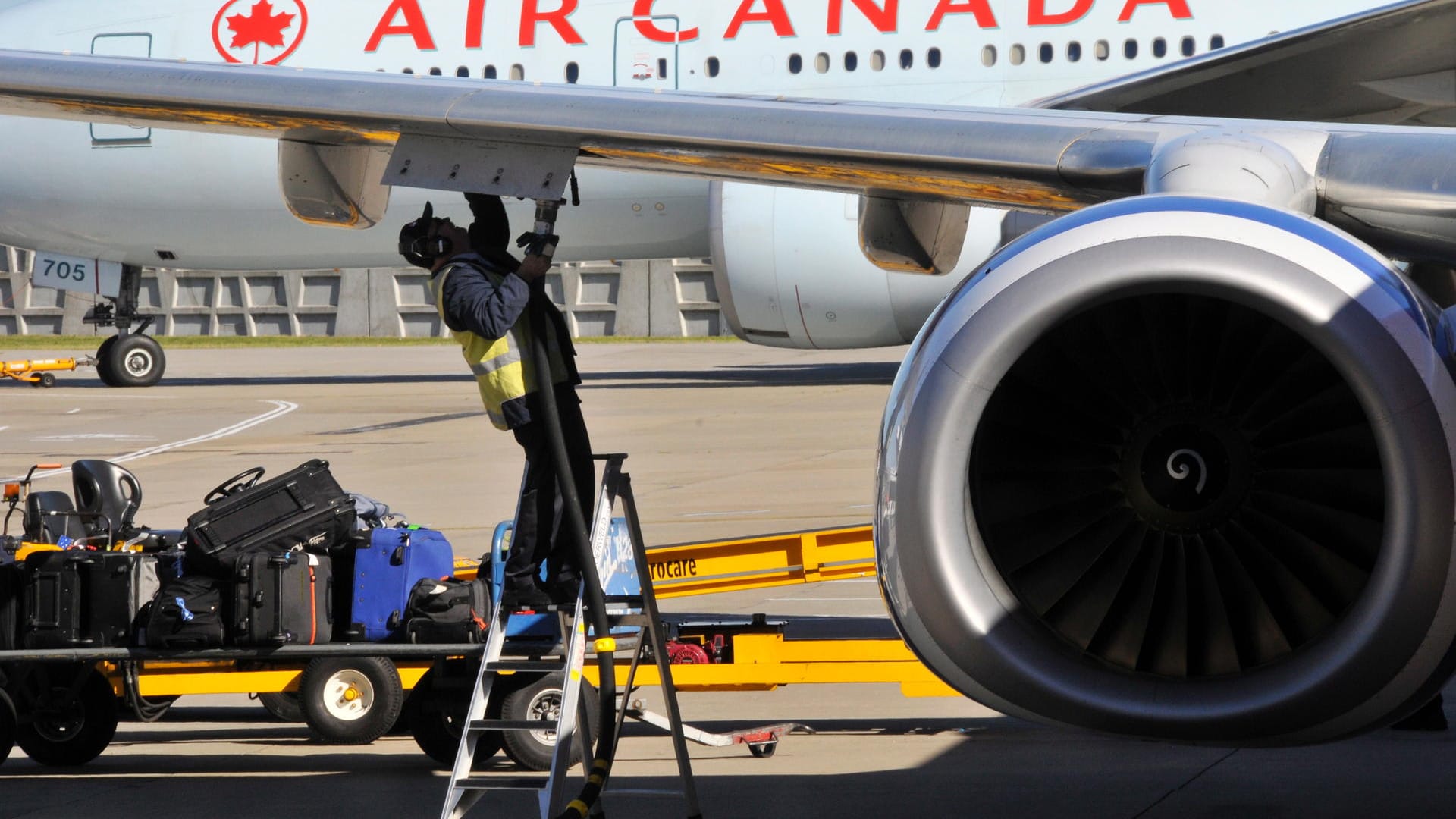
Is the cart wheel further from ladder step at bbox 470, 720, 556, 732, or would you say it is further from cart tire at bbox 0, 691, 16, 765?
cart tire at bbox 0, 691, 16, 765

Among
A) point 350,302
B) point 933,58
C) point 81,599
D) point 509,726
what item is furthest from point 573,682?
point 350,302

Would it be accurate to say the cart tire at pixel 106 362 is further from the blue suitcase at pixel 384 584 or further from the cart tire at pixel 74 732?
the blue suitcase at pixel 384 584

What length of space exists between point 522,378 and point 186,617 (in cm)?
141

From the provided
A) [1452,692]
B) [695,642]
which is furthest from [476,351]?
[1452,692]

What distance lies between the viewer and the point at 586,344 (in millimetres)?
36188

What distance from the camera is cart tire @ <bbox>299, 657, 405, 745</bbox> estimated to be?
586 centimetres

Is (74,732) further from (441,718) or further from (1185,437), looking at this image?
(1185,437)

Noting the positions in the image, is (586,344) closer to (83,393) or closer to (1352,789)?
(83,393)

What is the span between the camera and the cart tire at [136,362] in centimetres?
2106

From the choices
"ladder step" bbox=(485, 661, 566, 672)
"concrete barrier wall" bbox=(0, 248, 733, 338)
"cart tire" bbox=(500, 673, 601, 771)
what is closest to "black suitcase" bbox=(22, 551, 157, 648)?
"cart tire" bbox=(500, 673, 601, 771)

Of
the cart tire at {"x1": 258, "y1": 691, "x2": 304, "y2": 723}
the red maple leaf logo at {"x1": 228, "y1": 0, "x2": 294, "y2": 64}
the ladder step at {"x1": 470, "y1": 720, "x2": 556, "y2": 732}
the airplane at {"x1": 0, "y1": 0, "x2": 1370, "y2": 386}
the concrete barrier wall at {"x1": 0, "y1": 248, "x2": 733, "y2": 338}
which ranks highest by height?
the concrete barrier wall at {"x1": 0, "y1": 248, "x2": 733, "y2": 338}

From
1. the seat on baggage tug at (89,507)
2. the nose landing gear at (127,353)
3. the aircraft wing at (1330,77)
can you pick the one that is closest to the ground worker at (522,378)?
the seat on baggage tug at (89,507)

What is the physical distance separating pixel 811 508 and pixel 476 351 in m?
5.92

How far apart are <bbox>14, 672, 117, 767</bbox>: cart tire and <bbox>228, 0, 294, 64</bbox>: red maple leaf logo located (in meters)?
13.3
